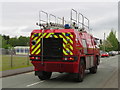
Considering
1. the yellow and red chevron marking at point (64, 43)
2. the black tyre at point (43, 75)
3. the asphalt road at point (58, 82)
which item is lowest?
the asphalt road at point (58, 82)

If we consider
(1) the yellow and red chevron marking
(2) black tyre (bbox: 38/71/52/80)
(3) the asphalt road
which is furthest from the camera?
(2) black tyre (bbox: 38/71/52/80)

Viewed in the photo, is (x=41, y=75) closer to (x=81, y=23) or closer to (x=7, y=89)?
(x=7, y=89)

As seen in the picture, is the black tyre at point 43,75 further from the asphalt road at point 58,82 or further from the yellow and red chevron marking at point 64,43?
the yellow and red chevron marking at point 64,43

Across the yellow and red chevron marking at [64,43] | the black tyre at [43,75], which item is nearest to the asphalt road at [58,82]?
the black tyre at [43,75]

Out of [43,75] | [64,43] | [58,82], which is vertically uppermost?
[64,43]

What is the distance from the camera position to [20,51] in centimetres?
5956

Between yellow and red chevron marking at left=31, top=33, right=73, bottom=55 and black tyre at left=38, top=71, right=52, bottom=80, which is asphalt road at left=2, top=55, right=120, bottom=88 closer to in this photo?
black tyre at left=38, top=71, right=52, bottom=80

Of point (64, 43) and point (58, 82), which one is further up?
point (64, 43)

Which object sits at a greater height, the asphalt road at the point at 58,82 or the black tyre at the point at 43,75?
the black tyre at the point at 43,75

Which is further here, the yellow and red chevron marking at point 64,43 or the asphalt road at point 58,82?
the yellow and red chevron marking at point 64,43

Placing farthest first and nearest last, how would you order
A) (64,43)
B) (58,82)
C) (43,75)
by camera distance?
(43,75), (58,82), (64,43)

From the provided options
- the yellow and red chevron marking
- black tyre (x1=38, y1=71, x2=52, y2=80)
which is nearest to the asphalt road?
black tyre (x1=38, y1=71, x2=52, y2=80)

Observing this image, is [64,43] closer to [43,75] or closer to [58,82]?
[58,82]

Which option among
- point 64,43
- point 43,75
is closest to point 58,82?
point 43,75
